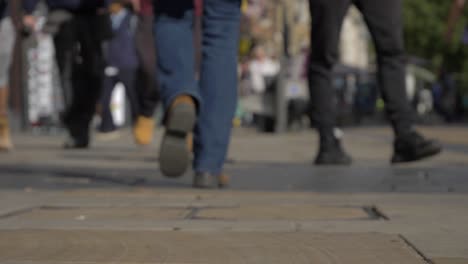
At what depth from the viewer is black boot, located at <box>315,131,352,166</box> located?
23.5ft

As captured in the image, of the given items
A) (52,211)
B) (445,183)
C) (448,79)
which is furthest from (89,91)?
(448,79)

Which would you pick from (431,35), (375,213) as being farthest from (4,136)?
(431,35)

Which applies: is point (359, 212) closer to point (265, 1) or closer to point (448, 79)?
point (448, 79)

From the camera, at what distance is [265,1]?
4784cm

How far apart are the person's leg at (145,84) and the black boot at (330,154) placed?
3.23 m

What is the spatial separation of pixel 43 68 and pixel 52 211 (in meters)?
14.3

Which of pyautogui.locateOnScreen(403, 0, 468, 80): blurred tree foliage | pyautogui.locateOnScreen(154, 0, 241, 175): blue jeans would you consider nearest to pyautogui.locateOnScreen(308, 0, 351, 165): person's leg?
pyautogui.locateOnScreen(154, 0, 241, 175): blue jeans

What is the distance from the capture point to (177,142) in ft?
17.1

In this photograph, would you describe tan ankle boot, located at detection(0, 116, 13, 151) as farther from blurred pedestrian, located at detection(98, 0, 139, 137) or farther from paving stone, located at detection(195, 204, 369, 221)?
paving stone, located at detection(195, 204, 369, 221)

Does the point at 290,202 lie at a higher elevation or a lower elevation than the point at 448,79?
higher

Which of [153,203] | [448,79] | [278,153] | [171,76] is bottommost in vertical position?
[448,79]

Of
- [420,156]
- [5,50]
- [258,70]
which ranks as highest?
[5,50]

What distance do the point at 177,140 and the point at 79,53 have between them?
4922 mm

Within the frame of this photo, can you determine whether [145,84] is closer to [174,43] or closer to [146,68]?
[146,68]
